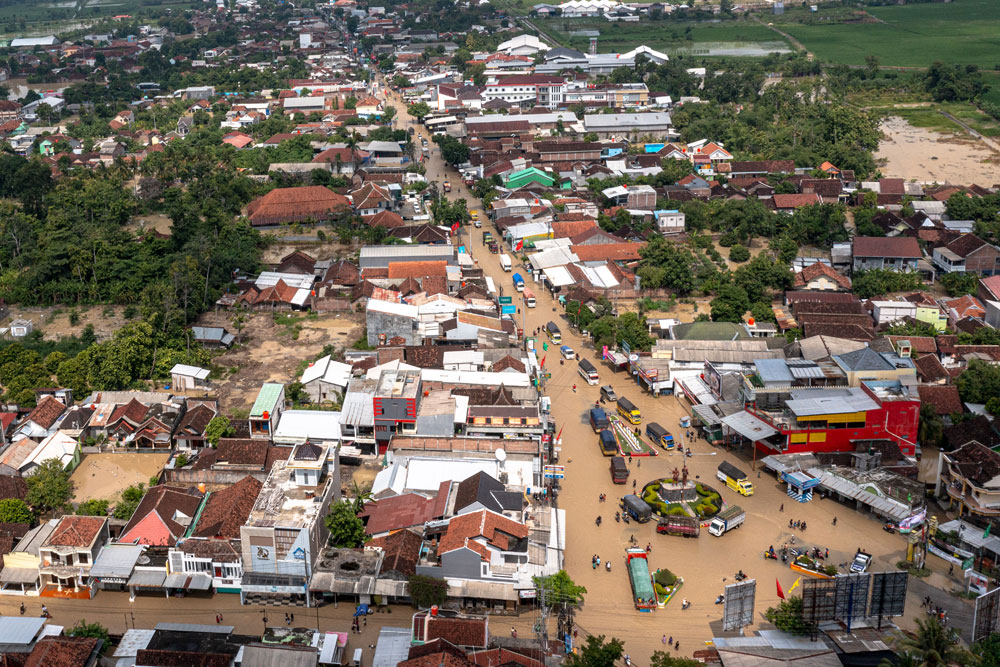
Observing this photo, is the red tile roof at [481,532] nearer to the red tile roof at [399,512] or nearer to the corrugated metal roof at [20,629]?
the red tile roof at [399,512]

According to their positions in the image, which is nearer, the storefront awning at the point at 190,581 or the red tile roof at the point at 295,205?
the storefront awning at the point at 190,581

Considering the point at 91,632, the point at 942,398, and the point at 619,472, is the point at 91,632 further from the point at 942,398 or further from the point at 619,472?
the point at 942,398

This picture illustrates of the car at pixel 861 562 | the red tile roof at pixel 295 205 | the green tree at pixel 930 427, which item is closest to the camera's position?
the car at pixel 861 562

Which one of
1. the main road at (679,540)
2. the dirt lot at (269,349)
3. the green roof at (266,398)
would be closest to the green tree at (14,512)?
the green roof at (266,398)

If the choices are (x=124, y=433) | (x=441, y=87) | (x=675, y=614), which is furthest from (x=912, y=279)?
(x=441, y=87)

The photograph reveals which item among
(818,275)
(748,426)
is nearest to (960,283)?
(818,275)

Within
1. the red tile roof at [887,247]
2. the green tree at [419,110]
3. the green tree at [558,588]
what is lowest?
the green tree at [558,588]

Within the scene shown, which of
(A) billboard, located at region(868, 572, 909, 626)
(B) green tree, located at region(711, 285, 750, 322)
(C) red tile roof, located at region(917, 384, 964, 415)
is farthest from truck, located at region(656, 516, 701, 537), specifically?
(B) green tree, located at region(711, 285, 750, 322)

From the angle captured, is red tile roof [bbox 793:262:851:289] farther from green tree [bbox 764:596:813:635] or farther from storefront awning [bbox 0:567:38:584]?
storefront awning [bbox 0:567:38:584]
